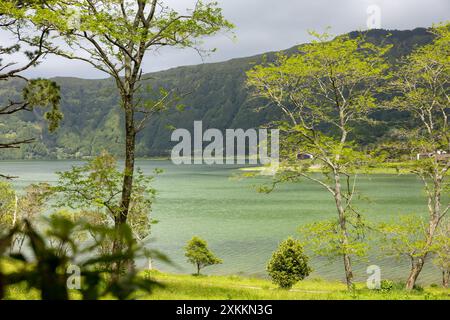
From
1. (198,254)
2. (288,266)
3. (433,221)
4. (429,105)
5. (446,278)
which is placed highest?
(429,105)

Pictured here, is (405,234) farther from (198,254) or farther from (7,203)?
(7,203)

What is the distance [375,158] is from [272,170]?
5.67 meters

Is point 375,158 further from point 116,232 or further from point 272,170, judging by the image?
point 116,232

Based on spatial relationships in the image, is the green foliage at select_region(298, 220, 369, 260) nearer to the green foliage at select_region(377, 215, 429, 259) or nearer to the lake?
the green foliage at select_region(377, 215, 429, 259)

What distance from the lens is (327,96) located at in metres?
27.5

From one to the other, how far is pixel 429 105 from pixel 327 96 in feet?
24.2

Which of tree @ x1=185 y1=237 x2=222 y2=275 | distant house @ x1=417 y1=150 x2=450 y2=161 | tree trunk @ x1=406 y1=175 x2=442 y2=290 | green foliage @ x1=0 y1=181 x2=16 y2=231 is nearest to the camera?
tree trunk @ x1=406 y1=175 x2=442 y2=290

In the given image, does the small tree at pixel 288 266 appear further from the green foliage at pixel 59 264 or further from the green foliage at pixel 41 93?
the green foliage at pixel 59 264

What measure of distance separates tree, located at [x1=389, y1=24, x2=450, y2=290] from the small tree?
54.8 feet

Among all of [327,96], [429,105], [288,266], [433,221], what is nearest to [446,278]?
[288,266]

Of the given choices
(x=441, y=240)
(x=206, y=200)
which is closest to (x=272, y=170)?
(x=441, y=240)

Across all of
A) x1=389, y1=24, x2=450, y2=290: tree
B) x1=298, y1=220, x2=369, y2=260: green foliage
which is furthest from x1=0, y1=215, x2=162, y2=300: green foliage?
x1=389, y1=24, x2=450, y2=290: tree

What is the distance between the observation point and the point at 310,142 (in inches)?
1081

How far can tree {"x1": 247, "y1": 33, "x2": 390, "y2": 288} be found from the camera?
25.5 m
